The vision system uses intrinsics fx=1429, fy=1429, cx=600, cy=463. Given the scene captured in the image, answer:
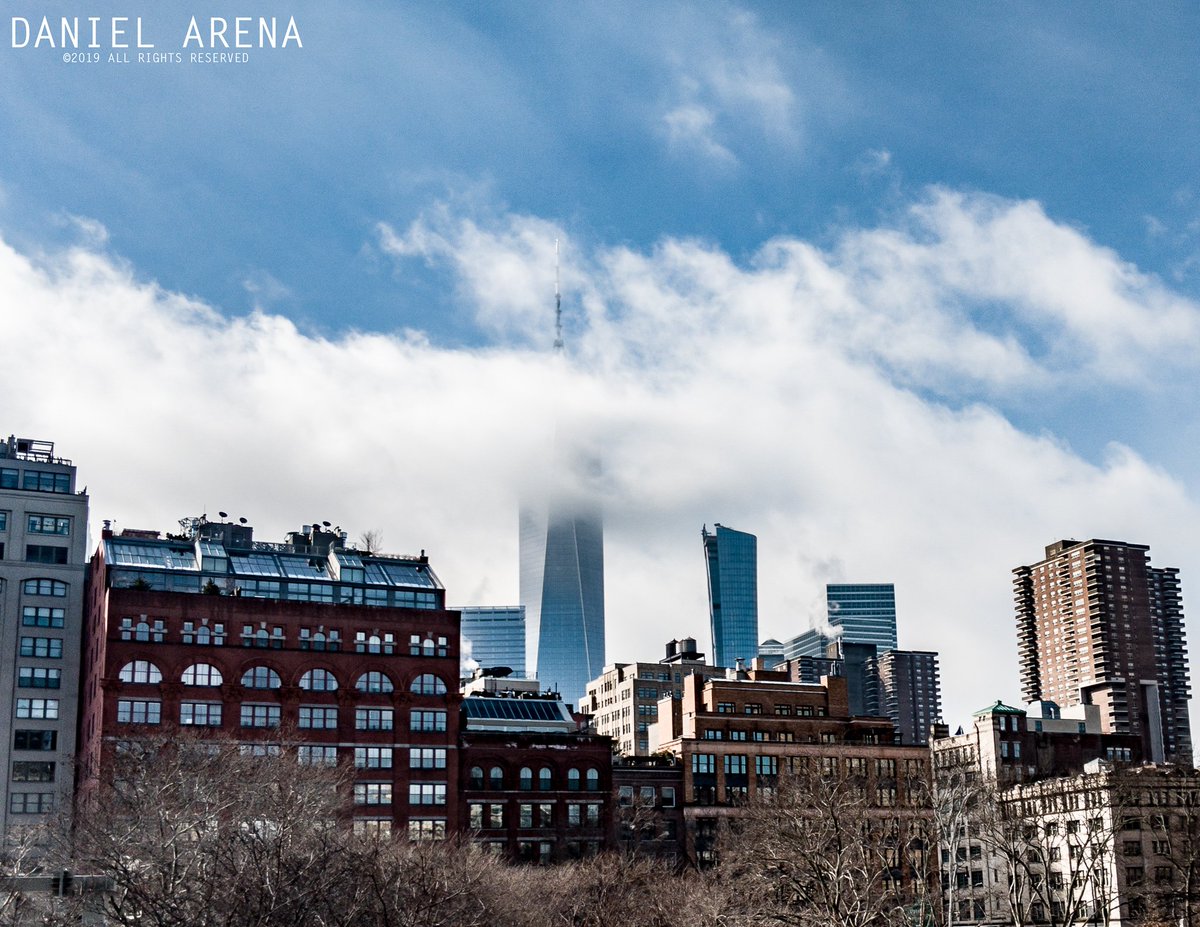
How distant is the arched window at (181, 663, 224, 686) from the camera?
127m

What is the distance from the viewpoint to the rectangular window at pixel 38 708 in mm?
135875

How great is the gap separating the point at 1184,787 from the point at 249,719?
79157mm

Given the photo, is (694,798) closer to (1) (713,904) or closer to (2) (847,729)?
(2) (847,729)

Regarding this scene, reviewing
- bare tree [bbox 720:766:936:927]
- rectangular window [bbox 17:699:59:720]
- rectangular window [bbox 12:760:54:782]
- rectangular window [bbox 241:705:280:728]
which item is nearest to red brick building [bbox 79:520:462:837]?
rectangular window [bbox 241:705:280:728]

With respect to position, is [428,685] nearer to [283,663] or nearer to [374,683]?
[374,683]

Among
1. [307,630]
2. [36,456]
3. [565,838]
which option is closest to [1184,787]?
[565,838]

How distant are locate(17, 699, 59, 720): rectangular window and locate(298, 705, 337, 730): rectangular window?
26295mm

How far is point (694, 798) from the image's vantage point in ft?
478

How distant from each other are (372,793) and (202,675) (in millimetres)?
18697

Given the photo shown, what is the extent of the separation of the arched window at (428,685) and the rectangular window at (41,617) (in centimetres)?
3637

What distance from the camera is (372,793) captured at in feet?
427

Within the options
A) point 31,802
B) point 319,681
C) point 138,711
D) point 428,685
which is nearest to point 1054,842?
point 428,685

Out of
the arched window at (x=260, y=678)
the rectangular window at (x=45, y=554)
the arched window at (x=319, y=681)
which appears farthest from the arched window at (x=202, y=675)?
the rectangular window at (x=45, y=554)

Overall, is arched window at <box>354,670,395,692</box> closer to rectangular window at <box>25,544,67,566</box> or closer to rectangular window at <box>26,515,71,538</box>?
rectangular window at <box>25,544,67,566</box>
